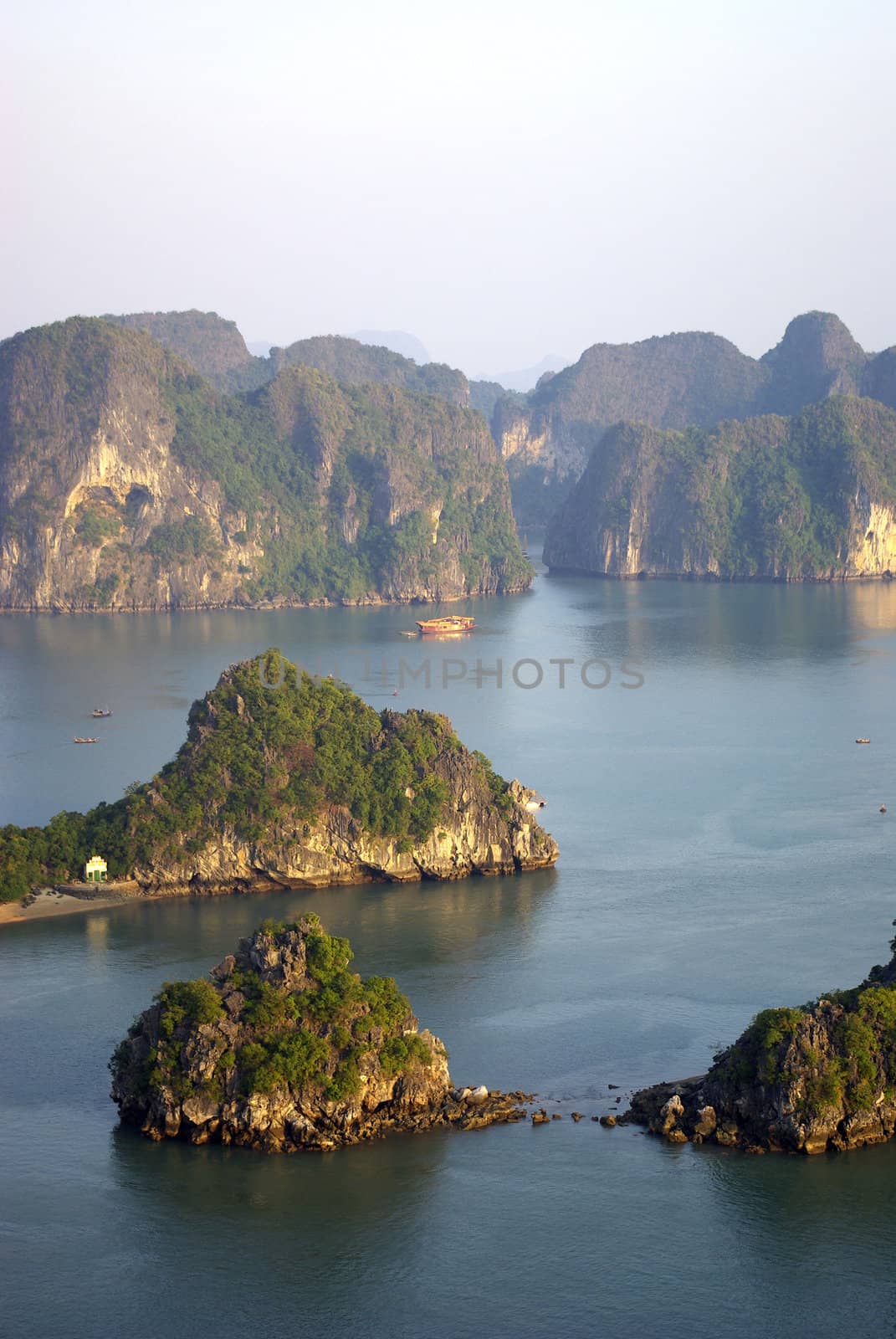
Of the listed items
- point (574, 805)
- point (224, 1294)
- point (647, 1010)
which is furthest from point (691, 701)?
point (224, 1294)

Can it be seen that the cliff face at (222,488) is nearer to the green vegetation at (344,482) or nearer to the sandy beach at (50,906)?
the green vegetation at (344,482)

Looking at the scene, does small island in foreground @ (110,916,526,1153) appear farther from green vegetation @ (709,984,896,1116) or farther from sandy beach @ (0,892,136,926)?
sandy beach @ (0,892,136,926)

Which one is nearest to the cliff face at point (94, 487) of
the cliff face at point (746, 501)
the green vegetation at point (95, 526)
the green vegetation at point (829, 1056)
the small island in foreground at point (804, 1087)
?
the green vegetation at point (95, 526)

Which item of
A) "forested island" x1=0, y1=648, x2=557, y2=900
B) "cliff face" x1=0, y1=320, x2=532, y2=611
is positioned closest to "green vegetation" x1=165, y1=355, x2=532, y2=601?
"cliff face" x1=0, y1=320, x2=532, y2=611

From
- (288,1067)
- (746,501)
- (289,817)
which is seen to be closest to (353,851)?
(289,817)

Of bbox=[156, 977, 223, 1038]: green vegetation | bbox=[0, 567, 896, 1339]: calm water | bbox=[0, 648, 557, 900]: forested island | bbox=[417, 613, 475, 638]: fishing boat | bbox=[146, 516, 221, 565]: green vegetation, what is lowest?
bbox=[0, 567, 896, 1339]: calm water

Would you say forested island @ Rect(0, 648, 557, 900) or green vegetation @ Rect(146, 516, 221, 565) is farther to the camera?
green vegetation @ Rect(146, 516, 221, 565)
